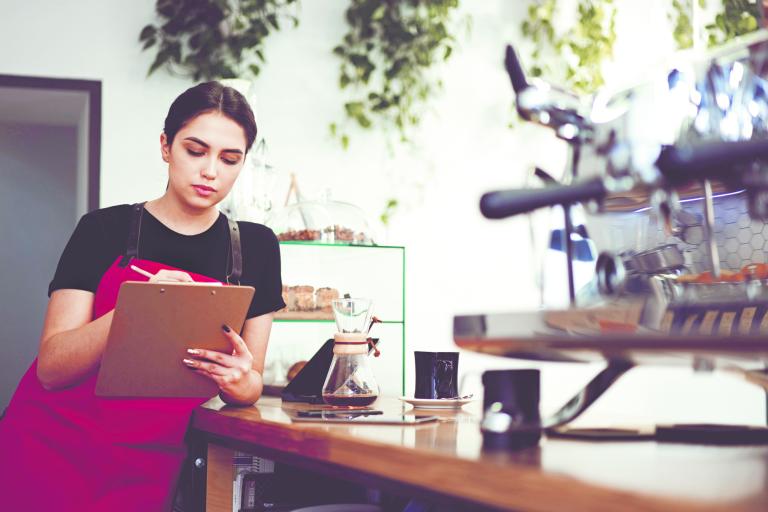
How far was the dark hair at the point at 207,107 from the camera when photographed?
176 cm

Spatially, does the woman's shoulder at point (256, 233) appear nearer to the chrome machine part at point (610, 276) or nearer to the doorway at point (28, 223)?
the chrome machine part at point (610, 276)

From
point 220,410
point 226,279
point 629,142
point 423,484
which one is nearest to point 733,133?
point 629,142

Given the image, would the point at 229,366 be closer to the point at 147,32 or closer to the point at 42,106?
the point at 147,32

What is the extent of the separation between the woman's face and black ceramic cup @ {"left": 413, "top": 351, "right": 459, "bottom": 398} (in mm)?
506

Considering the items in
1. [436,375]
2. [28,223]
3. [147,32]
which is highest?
[147,32]

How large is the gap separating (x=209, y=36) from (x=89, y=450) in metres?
1.98

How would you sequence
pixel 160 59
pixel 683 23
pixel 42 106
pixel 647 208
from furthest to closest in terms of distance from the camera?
pixel 42 106
pixel 683 23
pixel 160 59
pixel 647 208

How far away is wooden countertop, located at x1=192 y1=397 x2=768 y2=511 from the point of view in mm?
649

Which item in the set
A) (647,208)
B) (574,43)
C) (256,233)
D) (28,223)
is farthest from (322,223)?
(28,223)

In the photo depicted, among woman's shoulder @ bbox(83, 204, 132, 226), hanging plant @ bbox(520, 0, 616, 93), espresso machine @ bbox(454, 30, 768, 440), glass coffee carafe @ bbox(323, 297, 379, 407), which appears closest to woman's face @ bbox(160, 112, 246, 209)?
woman's shoulder @ bbox(83, 204, 132, 226)

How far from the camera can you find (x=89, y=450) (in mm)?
1515

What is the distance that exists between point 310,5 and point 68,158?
2.37 metres

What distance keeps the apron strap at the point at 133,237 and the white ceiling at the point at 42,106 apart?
164cm

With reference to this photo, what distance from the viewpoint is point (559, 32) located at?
12.2ft
